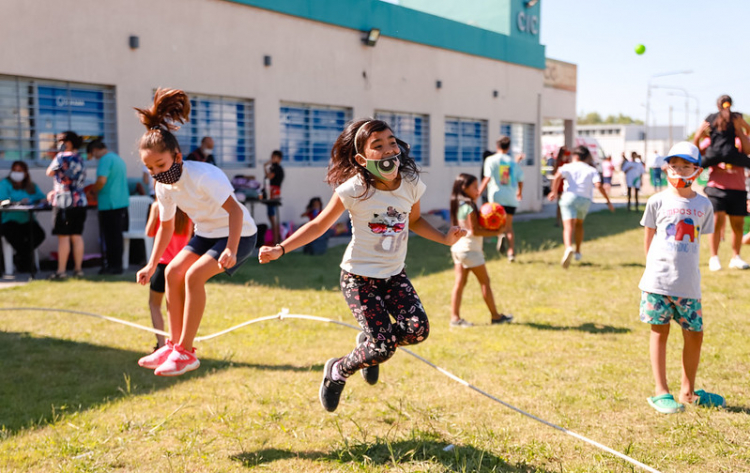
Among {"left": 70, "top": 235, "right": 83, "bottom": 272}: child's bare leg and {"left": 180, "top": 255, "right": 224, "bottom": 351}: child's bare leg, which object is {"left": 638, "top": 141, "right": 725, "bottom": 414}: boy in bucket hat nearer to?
{"left": 180, "top": 255, "right": 224, "bottom": 351}: child's bare leg

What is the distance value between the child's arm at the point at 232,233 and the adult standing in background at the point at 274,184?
10068 millimetres

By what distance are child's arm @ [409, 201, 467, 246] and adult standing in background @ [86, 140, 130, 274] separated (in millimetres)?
7731

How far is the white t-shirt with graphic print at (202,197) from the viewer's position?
4629 mm

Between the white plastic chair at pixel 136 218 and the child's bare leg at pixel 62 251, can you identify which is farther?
the white plastic chair at pixel 136 218

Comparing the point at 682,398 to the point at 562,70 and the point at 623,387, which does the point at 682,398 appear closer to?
the point at 623,387

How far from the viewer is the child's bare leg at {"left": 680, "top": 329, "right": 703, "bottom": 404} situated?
484 cm

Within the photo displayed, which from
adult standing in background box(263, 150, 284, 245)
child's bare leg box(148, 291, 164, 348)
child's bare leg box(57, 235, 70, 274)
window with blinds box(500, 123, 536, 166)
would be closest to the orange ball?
child's bare leg box(148, 291, 164, 348)

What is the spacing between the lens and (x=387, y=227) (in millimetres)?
4270

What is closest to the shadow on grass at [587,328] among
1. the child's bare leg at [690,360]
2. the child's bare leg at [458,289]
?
the child's bare leg at [458,289]

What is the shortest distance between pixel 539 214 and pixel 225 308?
1703 cm

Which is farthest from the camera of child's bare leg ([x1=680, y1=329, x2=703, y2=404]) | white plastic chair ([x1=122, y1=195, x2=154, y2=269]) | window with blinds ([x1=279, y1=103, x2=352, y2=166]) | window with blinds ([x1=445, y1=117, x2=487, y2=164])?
window with blinds ([x1=445, y1=117, x2=487, y2=164])

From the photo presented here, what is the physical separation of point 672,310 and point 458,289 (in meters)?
2.99

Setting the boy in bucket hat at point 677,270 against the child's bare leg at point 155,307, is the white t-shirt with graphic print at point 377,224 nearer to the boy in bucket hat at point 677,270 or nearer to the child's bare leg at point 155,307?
the boy in bucket hat at point 677,270

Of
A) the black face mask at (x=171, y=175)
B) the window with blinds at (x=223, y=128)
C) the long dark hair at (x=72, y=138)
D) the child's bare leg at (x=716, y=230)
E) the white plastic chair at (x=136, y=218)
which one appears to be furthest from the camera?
the window with blinds at (x=223, y=128)
